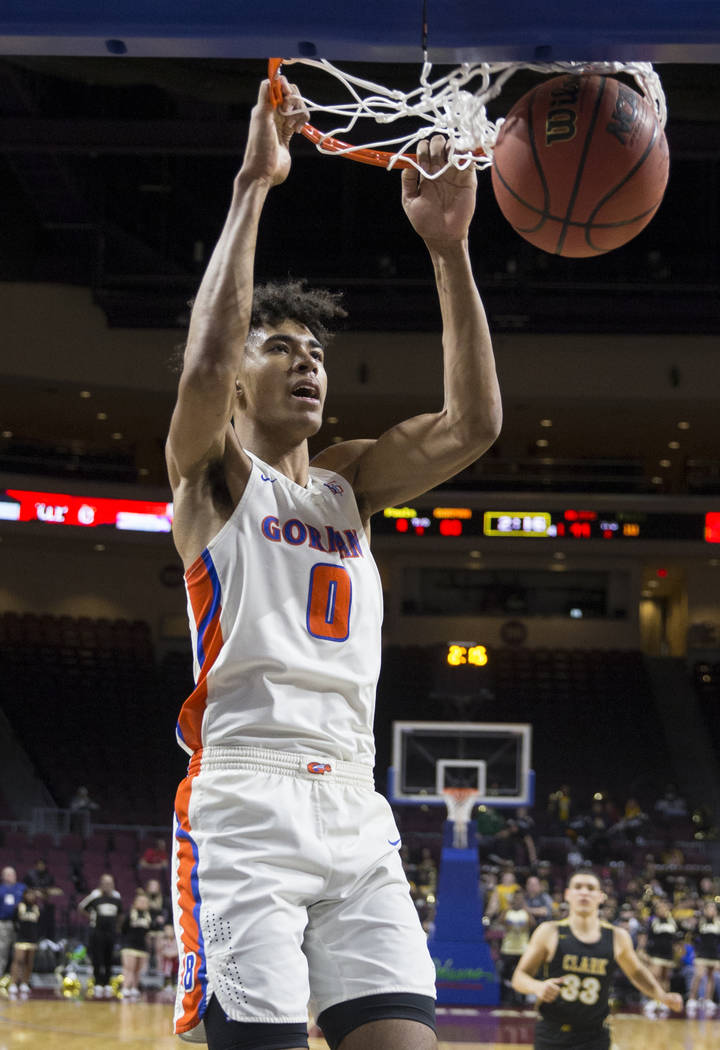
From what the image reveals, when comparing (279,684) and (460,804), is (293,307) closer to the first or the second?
(279,684)

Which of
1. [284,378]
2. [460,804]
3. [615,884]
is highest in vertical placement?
[284,378]

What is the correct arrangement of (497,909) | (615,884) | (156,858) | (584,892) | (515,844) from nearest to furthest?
(584,892)
(497,909)
(615,884)
(156,858)
(515,844)

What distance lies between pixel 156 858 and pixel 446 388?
1240 cm

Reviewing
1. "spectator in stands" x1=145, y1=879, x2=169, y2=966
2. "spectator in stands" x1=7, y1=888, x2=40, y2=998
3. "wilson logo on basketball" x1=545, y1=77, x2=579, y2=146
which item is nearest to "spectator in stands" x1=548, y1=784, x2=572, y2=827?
"spectator in stands" x1=145, y1=879, x2=169, y2=966

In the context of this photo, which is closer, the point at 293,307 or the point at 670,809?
the point at 293,307

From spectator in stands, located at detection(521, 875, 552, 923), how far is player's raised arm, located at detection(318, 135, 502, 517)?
9984mm

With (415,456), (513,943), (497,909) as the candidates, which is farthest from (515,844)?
(415,456)

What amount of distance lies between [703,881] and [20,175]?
11722 mm

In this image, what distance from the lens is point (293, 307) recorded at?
287cm

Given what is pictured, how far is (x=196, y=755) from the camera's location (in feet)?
8.30

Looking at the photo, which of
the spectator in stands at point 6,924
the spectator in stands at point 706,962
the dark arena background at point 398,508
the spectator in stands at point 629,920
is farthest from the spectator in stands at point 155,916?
the spectator in stands at point 706,962

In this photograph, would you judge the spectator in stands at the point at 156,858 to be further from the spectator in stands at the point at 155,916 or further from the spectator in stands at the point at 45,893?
the spectator in stands at the point at 155,916

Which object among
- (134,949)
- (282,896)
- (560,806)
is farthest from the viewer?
(560,806)

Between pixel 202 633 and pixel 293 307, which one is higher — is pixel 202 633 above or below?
below
